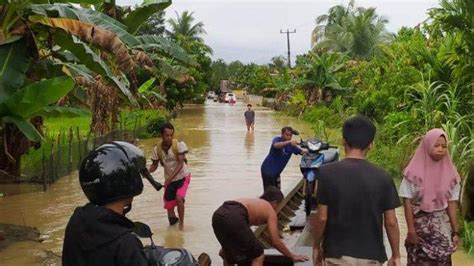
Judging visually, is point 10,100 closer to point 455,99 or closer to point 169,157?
point 169,157

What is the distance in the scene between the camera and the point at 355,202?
12.4 feet

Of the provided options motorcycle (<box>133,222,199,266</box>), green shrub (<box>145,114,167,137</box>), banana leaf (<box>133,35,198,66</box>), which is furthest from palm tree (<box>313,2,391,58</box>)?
motorcycle (<box>133,222,199,266</box>)

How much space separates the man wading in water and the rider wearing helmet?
579cm

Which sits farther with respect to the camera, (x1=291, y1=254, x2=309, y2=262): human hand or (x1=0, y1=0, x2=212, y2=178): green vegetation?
(x1=0, y1=0, x2=212, y2=178): green vegetation

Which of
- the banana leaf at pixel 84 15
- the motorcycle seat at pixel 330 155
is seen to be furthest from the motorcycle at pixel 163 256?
the banana leaf at pixel 84 15

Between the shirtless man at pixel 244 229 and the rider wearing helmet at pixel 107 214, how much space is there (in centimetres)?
280

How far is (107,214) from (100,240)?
95 mm

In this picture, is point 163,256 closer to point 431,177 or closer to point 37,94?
point 431,177

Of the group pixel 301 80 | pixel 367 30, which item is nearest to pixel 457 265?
pixel 301 80

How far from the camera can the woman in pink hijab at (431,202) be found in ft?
15.1

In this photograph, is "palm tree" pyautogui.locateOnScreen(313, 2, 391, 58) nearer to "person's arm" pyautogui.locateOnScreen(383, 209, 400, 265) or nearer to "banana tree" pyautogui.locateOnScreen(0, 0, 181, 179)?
"banana tree" pyautogui.locateOnScreen(0, 0, 181, 179)

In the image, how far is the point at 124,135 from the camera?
19766mm

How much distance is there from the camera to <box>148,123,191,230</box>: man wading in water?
8289 millimetres

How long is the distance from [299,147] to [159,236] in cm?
228
